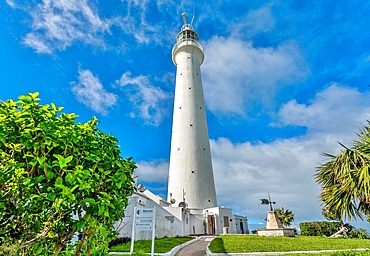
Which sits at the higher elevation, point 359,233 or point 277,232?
point 277,232

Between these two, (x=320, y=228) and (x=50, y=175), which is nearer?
(x=50, y=175)

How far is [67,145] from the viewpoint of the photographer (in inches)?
107

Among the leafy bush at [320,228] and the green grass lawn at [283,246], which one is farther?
the leafy bush at [320,228]

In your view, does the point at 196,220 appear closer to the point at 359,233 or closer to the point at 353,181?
the point at 359,233

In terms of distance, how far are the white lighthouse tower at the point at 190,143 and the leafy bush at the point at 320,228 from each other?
9154 millimetres

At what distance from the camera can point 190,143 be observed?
26.1m

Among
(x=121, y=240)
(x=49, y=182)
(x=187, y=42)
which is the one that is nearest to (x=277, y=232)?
(x=121, y=240)

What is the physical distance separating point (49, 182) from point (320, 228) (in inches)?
1002

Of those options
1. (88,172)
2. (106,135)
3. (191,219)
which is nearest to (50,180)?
(88,172)

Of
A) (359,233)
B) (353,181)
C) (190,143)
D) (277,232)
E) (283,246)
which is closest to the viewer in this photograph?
(353,181)

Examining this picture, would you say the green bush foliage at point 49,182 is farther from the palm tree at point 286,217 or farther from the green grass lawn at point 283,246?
the palm tree at point 286,217

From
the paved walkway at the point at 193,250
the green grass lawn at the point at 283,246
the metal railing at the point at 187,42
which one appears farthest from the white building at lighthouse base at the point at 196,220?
the metal railing at the point at 187,42

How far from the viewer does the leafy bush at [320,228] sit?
836 inches

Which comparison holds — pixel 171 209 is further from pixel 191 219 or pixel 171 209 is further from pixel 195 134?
pixel 195 134
